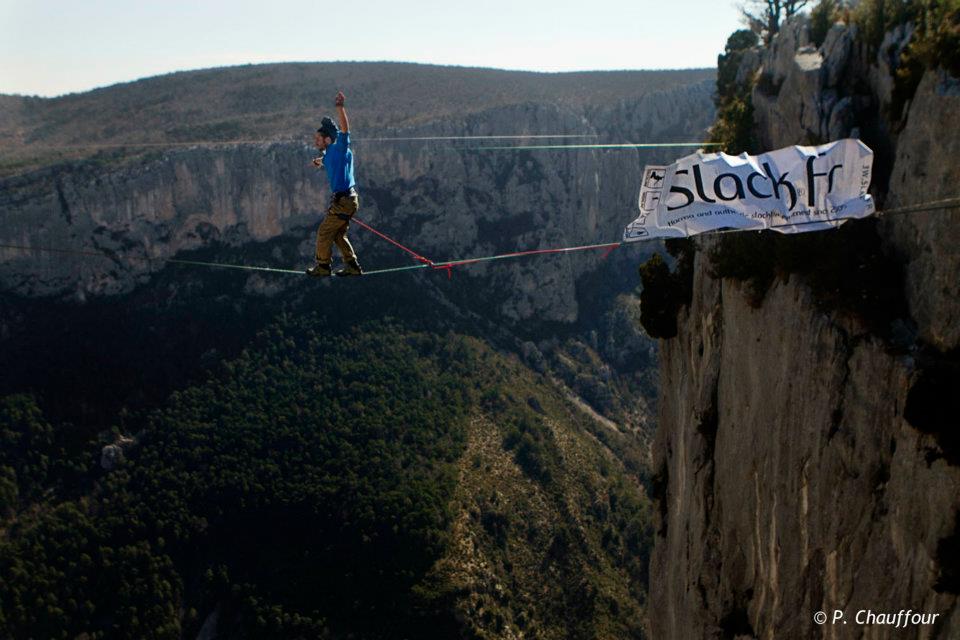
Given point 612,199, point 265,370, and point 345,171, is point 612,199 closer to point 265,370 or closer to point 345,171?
point 265,370

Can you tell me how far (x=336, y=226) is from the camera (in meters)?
21.7

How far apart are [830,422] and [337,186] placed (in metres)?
13.0

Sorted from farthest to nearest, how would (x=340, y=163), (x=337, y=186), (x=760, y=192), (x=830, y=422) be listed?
1. (x=337, y=186)
2. (x=340, y=163)
3. (x=760, y=192)
4. (x=830, y=422)

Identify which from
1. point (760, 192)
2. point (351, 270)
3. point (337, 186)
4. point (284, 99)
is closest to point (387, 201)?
point (284, 99)

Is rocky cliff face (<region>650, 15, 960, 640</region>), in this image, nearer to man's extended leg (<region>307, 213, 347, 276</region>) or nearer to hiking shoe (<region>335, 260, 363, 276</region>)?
hiking shoe (<region>335, 260, 363, 276</region>)

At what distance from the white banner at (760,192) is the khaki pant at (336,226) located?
7.33 metres

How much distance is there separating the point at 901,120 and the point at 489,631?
166 ft

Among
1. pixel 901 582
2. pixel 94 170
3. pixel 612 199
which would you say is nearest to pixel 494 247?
pixel 612 199

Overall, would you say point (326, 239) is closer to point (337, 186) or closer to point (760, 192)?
point (337, 186)

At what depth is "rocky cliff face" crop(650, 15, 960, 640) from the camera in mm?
13477

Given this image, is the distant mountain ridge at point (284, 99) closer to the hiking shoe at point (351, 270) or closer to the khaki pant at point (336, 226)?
the hiking shoe at point (351, 270)

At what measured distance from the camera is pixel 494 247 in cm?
10981

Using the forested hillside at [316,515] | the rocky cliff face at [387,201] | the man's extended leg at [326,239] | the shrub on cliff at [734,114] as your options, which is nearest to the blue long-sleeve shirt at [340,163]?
the man's extended leg at [326,239]

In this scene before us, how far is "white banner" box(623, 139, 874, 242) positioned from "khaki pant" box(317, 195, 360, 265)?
7.33 metres
